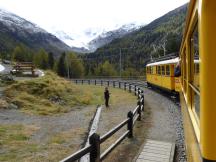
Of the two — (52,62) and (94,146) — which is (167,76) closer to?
(94,146)

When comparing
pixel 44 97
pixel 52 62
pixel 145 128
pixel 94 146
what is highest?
pixel 52 62

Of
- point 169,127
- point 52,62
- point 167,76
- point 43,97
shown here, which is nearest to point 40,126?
point 169,127

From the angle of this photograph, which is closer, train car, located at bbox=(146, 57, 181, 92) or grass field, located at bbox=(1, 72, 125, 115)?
train car, located at bbox=(146, 57, 181, 92)

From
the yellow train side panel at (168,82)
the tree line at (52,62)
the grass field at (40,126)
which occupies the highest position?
the tree line at (52,62)

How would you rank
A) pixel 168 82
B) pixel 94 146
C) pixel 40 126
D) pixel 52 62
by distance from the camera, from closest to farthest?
1. pixel 94 146
2. pixel 40 126
3. pixel 168 82
4. pixel 52 62

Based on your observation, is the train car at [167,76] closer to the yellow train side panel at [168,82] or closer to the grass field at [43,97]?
the yellow train side panel at [168,82]

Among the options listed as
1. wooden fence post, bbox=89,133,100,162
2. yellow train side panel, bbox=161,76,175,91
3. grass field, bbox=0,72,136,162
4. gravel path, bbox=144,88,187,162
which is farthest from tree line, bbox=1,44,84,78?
wooden fence post, bbox=89,133,100,162

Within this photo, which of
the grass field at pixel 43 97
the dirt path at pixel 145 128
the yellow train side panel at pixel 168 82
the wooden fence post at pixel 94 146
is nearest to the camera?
the wooden fence post at pixel 94 146

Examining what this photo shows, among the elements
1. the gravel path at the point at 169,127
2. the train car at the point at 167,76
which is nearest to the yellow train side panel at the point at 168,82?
the train car at the point at 167,76

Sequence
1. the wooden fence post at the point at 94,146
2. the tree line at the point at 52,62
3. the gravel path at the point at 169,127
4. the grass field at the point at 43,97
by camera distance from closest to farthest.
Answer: the wooden fence post at the point at 94,146 < the gravel path at the point at 169,127 < the grass field at the point at 43,97 < the tree line at the point at 52,62

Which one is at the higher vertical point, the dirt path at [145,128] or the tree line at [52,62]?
the tree line at [52,62]

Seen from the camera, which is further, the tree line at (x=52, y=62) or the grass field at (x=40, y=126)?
the tree line at (x=52, y=62)

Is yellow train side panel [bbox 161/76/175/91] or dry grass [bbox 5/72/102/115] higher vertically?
yellow train side panel [bbox 161/76/175/91]

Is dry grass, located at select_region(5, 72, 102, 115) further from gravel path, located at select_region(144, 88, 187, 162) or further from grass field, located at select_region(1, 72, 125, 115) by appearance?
gravel path, located at select_region(144, 88, 187, 162)
